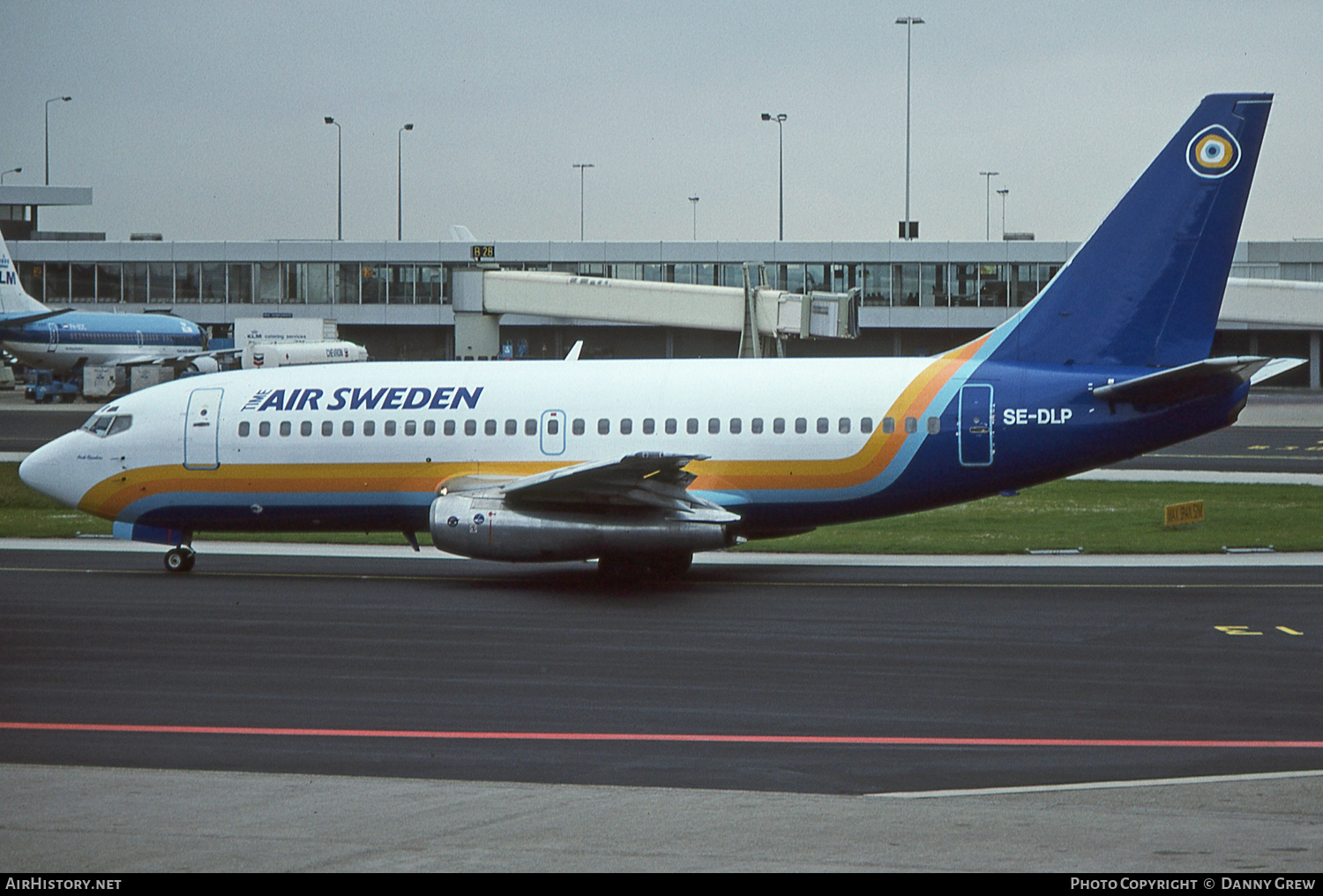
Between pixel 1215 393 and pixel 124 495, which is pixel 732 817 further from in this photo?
pixel 124 495

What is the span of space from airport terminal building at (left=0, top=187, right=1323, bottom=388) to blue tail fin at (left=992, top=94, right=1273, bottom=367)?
209 feet

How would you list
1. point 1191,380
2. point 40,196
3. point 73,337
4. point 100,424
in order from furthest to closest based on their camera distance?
point 40,196
point 73,337
point 100,424
point 1191,380

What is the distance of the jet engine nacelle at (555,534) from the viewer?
23188 mm

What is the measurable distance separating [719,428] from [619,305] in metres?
48.4

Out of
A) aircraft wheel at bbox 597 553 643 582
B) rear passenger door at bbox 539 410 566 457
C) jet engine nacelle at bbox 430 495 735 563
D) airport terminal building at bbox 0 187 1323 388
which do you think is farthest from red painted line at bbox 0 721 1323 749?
airport terminal building at bbox 0 187 1323 388

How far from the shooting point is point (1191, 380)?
2305 centimetres

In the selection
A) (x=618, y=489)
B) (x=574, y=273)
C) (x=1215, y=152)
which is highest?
(x=574, y=273)

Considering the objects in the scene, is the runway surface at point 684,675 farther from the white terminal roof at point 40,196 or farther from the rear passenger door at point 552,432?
the white terminal roof at point 40,196

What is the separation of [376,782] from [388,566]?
15.8m

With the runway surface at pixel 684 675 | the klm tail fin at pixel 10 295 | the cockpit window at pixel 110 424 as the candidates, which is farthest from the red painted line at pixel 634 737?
the klm tail fin at pixel 10 295

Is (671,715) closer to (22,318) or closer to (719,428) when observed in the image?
(719,428)

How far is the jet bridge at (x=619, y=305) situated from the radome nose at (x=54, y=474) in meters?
36.1

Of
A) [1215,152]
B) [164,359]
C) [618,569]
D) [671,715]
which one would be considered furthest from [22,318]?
[671,715]

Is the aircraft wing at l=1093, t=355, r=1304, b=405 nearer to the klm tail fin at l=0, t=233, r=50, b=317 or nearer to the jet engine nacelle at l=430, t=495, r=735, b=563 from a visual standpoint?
the jet engine nacelle at l=430, t=495, r=735, b=563
